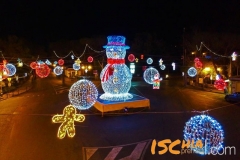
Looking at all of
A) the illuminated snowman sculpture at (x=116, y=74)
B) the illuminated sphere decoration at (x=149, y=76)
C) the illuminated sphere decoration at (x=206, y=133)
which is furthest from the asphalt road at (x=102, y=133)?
the illuminated sphere decoration at (x=149, y=76)

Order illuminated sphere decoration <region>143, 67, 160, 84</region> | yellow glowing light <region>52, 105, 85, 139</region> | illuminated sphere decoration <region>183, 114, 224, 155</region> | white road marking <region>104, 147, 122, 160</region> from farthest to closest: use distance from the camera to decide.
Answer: illuminated sphere decoration <region>143, 67, 160, 84</region>, yellow glowing light <region>52, 105, 85, 139</region>, white road marking <region>104, 147, 122, 160</region>, illuminated sphere decoration <region>183, 114, 224, 155</region>

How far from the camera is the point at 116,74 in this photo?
15.4m

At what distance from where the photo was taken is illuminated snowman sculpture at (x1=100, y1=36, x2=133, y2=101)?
1545 cm

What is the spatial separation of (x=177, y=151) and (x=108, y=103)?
665 centimetres

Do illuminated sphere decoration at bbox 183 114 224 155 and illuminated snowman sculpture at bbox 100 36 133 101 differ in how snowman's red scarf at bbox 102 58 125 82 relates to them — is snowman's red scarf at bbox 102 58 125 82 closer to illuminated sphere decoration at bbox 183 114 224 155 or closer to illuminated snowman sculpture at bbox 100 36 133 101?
illuminated snowman sculpture at bbox 100 36 133 101

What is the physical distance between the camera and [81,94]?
12.6 m

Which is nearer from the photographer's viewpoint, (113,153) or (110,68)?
(113,153)

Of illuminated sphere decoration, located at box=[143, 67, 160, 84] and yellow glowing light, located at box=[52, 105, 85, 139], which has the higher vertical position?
illuminated sphere decoration, located at box=[143, 67, 160, 84]

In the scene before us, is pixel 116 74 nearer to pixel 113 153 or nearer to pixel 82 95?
pixel 82 95

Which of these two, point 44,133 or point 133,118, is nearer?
point 44,133

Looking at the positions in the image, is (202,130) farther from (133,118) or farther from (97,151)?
(133,118)

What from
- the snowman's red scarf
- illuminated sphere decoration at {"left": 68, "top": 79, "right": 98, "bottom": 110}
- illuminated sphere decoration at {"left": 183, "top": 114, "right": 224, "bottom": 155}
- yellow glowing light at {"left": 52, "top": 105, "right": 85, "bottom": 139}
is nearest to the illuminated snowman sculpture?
the snowman's red scarf

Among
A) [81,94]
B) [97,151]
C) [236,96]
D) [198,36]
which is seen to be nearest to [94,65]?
[198,36]

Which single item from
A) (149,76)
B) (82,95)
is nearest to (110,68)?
(82,95)
